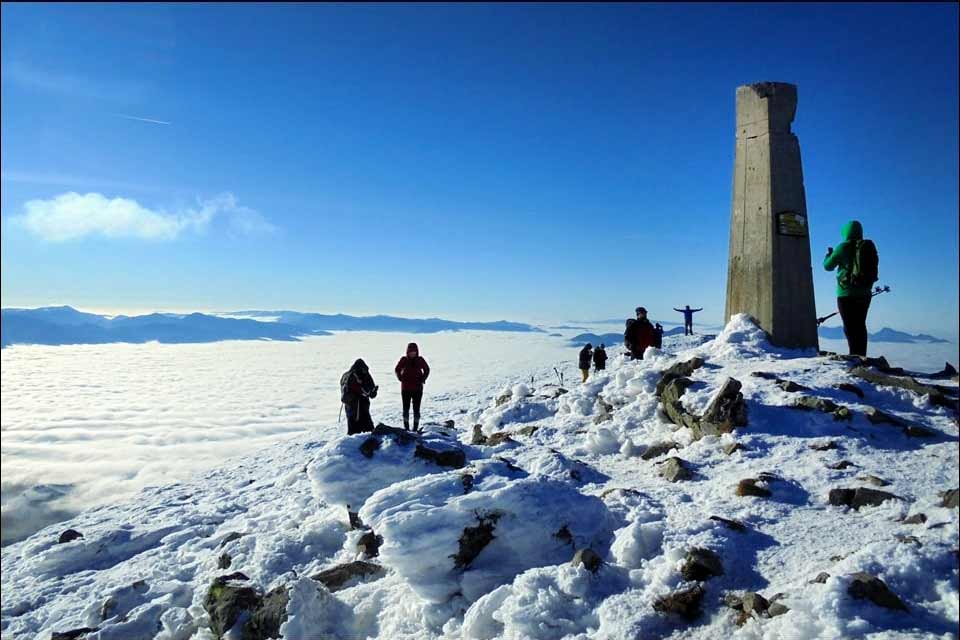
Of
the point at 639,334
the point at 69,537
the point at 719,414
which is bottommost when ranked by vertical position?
the point at 69,537

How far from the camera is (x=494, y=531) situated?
6051 millimetres

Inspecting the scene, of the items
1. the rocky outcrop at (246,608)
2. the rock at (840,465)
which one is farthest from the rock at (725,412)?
the rocky outcrop at (246,608)

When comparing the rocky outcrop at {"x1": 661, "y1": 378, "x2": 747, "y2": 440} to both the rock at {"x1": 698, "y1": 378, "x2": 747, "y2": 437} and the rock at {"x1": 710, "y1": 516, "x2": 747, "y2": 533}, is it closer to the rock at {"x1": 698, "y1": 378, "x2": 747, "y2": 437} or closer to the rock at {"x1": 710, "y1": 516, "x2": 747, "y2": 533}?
the rock at {"x1": 698, "y1": 378, "x2": 747, "y2": 437}

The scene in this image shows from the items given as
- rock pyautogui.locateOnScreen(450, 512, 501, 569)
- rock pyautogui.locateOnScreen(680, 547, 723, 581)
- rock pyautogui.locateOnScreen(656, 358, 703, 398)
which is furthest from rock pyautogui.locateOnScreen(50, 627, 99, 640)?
rock pyautogui.locateOnScreen(656, 358, 703, 398)

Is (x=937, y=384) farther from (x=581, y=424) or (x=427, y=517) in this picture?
(x=427, y=517)

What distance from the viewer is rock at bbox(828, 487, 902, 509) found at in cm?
536

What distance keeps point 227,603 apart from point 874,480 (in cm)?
753

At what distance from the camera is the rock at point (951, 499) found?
4.67 metres

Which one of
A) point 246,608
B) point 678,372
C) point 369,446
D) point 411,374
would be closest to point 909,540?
point 678,372

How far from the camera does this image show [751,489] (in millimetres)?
6176

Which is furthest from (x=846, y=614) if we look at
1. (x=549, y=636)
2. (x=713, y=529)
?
(x=549, y=636)

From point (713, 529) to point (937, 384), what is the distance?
502 centimetres

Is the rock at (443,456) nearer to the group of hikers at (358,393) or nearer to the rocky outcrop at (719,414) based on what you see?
the group of hikers at (358,393)

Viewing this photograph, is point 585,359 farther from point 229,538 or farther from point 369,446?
point 229,538
